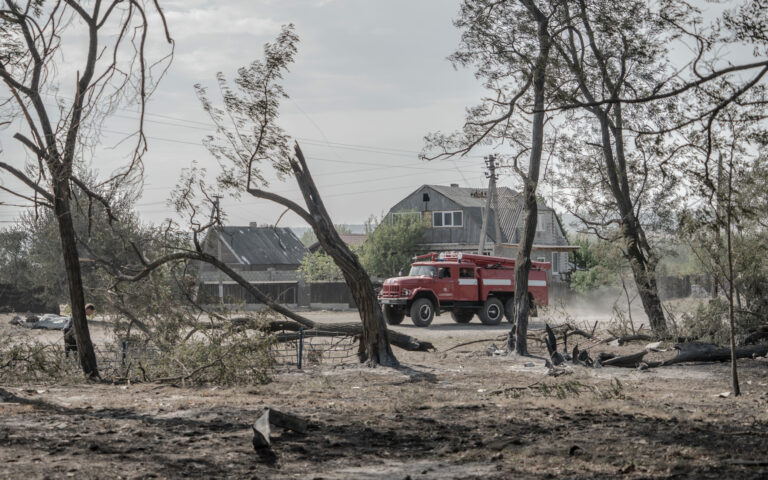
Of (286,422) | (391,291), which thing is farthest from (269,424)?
(391,291)

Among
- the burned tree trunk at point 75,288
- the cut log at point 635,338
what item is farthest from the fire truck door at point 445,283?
the burned tree trunk at point 75,288

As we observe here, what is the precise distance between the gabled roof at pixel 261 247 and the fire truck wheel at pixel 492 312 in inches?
1432

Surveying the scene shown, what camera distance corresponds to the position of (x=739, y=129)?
966cm

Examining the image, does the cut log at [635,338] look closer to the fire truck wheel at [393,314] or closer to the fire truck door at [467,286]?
the fire truck door at [467,286]

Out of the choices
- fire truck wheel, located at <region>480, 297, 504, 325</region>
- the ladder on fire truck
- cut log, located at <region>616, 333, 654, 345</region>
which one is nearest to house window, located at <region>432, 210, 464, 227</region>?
the ladder on fire truck

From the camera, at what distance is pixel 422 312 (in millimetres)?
26734

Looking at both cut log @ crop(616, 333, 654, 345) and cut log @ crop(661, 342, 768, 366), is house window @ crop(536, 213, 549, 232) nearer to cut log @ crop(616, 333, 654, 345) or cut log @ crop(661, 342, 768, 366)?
cut log @ crop(616, 333, 654, 345)

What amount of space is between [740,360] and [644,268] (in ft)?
14.6

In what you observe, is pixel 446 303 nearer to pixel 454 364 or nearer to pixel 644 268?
pixel 644 268

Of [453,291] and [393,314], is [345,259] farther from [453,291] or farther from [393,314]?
[453,291]

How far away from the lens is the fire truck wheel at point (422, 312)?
26.6 m

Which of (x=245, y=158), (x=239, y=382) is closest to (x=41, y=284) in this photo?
(x=245, y=158)

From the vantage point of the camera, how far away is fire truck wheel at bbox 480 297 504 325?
92.5 feet

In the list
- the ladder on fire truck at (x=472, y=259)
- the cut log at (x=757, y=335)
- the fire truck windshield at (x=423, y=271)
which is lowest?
the cut log at (x=757, y=335)
